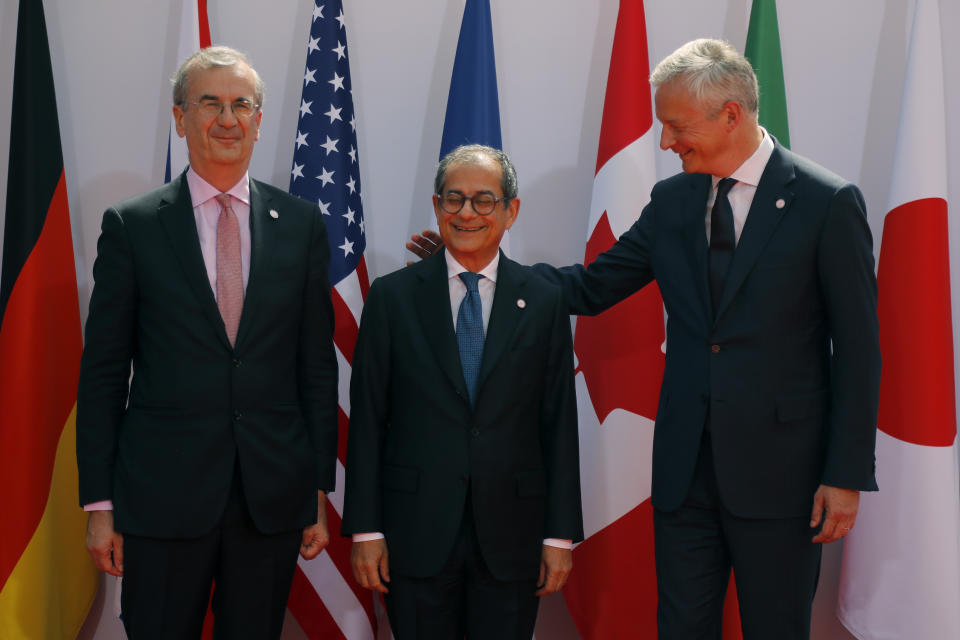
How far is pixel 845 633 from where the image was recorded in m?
3.23

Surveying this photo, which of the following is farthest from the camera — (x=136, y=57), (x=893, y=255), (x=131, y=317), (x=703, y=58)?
(x=136, y=57)

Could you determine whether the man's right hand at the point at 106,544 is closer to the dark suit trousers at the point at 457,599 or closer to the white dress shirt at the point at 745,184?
the dark suit trousers at the point at 457,599

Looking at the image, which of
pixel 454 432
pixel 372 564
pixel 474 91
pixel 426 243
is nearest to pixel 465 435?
pixel 454 432

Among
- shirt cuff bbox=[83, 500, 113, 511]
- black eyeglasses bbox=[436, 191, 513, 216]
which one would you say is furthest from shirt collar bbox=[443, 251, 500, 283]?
shirt cuff bbox=[83, 500, 113, 511]

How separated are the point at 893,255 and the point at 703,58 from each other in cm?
114

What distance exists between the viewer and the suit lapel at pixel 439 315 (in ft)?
6.82

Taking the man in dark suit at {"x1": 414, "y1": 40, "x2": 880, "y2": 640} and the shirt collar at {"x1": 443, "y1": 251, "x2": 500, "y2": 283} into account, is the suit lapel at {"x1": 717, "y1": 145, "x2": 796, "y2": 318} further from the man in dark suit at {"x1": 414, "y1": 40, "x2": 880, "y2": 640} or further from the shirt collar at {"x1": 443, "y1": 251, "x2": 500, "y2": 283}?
the shirt collar at {"x1": 443, "y1": 251, "x2": 500, "y2": 283}

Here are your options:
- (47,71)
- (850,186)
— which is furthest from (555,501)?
(47,71)

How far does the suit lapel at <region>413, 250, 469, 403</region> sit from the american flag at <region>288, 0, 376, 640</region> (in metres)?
0.71

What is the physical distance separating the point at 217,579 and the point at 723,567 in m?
1.19

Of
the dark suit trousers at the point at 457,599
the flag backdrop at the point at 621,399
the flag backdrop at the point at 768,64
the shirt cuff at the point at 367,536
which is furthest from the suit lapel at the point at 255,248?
the flag backdrop at the point at 768,64

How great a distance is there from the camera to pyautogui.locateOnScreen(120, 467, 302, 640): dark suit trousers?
6.36 ft

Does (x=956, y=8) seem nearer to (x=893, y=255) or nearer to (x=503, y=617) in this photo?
(x=893, y=255)

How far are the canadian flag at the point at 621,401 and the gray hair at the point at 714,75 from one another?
83cm
